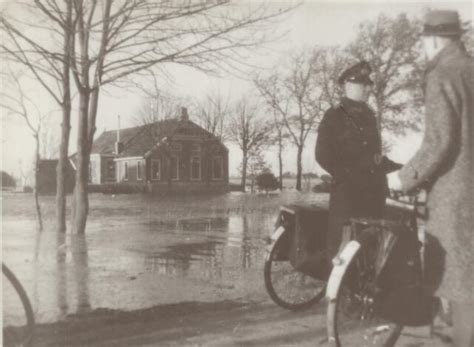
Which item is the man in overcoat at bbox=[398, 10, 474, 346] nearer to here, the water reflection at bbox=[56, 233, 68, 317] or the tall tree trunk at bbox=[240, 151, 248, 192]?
the water reflection at bbox=[56, 233, 68, 317]

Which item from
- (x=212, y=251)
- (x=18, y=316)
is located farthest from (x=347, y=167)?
(x=212, y=251)

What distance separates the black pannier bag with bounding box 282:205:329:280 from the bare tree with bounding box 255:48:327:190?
110 cm

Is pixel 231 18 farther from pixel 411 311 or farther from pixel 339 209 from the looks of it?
pixel 411 311

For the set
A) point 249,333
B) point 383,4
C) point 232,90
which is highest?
point 383,4

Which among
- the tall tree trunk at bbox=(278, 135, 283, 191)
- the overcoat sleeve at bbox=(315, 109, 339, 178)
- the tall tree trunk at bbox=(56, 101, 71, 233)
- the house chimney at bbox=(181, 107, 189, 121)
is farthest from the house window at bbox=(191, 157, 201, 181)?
the overcoat sleeve at bbox=(315, 109, 339, 178)

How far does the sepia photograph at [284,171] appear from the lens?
3.12m

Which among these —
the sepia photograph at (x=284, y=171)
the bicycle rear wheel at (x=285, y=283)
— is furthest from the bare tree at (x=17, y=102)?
the bicycle rear wheel at (x=285, y=283)

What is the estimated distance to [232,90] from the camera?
636 centimetres

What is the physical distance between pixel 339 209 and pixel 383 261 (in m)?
0.85

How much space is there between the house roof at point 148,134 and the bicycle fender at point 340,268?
3.70 metres

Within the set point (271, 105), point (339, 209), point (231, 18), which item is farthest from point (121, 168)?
point (339, 209)

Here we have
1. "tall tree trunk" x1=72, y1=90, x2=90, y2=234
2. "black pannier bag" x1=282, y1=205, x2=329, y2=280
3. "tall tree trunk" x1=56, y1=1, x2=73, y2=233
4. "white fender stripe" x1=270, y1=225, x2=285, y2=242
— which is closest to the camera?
"black pannier bag" x1=282, y1=205, x2=329, y2=280

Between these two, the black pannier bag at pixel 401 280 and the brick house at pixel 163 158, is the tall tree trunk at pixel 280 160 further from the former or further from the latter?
the black pannier bag at pixel 401 280

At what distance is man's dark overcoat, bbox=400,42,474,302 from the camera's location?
296cm
